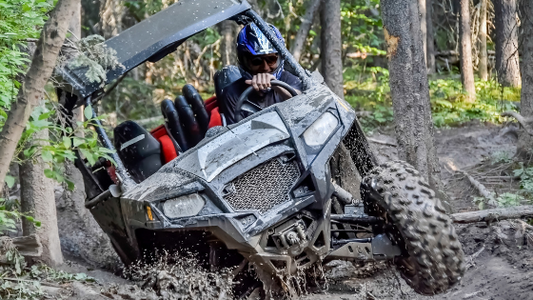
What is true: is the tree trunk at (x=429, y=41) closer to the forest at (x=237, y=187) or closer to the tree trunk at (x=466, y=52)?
the tree trunk at (x=466, y=52)

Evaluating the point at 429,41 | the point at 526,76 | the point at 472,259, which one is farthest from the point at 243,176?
the point at 429,41

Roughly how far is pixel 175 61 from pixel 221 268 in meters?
12.3

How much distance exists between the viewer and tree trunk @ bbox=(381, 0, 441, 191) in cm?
690

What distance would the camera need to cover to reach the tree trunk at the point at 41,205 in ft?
20.4

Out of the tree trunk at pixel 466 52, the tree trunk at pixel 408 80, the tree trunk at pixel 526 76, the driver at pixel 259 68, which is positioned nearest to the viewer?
the driver at pixel 259 68

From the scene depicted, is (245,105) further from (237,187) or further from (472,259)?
(472,259)

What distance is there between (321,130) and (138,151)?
6.25ft

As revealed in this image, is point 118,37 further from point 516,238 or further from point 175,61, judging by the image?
point 175,61

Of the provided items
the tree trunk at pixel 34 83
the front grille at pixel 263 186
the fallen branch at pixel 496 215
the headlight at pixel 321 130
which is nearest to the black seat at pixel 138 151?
the front grille at pixel 263 186

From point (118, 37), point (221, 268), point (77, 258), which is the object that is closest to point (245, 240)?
point (221, 268)

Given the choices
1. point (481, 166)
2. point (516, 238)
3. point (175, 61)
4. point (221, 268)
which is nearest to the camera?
point (221, 268)

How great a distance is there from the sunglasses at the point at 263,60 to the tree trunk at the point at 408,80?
158 centimetres

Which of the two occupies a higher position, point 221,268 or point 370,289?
point 221,268

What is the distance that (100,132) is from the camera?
5.39 m
